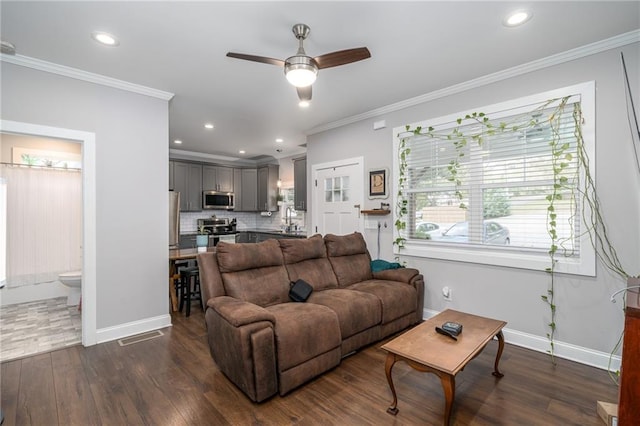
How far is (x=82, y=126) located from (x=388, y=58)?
3.18 metres

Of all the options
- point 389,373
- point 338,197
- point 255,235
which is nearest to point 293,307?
point 389,373

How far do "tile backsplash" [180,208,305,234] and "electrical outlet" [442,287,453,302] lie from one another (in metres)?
3.90

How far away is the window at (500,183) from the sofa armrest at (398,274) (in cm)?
31

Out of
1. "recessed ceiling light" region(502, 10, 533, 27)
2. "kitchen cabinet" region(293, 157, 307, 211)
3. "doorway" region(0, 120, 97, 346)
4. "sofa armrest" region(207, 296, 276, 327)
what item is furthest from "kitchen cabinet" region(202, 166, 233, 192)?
"recessed ceiling light" region(502, 10, 533, 27)

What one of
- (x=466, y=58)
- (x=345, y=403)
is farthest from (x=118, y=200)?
(x=466, y=58)

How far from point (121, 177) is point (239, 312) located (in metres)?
2.25

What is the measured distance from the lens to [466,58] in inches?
111

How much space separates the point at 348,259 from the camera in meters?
3.76

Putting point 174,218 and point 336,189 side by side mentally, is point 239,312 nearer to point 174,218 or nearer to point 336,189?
point 336,189

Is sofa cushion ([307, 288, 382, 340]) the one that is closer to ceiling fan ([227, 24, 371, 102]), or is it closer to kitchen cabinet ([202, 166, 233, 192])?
ceiling fan ([227, 24, 371, 102])

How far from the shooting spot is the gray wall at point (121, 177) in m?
2.90

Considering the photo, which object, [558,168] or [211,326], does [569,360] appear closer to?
[558,168]

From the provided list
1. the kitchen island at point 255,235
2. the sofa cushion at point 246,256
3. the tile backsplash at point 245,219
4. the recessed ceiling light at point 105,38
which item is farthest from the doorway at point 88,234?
the tile backsplash at point 245,219

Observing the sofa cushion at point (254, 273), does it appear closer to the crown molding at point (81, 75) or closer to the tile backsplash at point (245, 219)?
the crown molding at point (81, 75)
